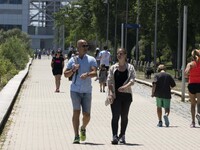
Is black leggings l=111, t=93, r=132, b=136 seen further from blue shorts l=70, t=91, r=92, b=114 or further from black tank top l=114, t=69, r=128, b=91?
blue shorts l=70, t=91, r=92, b=114

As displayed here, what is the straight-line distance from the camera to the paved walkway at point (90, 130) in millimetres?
11789

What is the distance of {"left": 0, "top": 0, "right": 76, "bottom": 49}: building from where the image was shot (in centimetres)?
16238

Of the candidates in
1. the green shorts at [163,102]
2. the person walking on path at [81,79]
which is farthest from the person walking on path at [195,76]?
the person walking on path at [81,79]

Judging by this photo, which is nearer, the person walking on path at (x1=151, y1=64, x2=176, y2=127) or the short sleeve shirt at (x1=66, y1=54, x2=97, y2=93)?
the short sleeve shirt at (x1=66, y1=54, x2=97, y2=93)

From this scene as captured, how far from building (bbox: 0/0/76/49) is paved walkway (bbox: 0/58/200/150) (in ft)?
406

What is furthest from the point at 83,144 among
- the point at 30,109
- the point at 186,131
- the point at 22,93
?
the point at 22,93

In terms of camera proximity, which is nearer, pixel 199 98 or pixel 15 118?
pixel 199 98

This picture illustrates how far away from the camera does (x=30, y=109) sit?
1891 centimetres

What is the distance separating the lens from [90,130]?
46.5ft

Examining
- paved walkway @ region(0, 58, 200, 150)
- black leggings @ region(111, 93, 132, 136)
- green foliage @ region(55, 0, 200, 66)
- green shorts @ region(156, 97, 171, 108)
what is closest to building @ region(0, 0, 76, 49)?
green foliage @ region(55, 0, 200, 66)

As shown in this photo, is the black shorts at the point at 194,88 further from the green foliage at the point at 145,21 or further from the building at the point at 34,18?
the building at the point at 34,18

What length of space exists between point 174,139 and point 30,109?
23.0ft

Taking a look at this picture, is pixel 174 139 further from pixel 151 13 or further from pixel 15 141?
pixel 151 13

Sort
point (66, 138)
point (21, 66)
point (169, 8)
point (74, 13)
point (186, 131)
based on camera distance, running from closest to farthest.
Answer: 1. point (66, 138)
2. point (186, 131)
3. point (169, 8)
4. point (21, 66)
5. point (74, 13)
